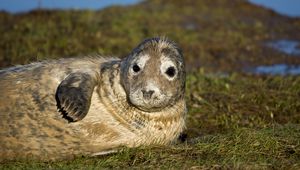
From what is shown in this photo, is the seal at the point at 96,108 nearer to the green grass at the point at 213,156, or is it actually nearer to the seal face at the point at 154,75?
the seal face at the point at 154,75

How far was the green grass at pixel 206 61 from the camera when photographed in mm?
3961

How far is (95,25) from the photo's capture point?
1316 centimetres

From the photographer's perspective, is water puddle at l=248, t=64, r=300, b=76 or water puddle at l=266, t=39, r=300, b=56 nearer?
water puddle at l=248, t=64, r=300, b=76

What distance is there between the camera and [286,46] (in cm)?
1449

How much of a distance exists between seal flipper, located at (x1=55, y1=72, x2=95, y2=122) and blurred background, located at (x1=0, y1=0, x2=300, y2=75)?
12.0 feet

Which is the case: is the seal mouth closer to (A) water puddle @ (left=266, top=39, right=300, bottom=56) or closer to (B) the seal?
(B) the seal

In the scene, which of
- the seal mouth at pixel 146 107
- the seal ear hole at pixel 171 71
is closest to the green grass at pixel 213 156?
the seal mouth at pixel 146 107

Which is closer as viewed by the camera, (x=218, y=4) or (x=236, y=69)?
(x=236, y=69)

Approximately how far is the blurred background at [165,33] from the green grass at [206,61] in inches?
1.0

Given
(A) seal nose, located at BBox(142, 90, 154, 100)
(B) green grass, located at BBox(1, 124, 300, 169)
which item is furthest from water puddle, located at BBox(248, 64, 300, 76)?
(A) seal nose, located at BBox(142, 90, 154, 100)

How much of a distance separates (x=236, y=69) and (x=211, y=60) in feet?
2.50

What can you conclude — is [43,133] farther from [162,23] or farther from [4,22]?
[162,23]

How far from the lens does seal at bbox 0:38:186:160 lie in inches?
159

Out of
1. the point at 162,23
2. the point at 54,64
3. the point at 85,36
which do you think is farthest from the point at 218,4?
the point at 54,64
